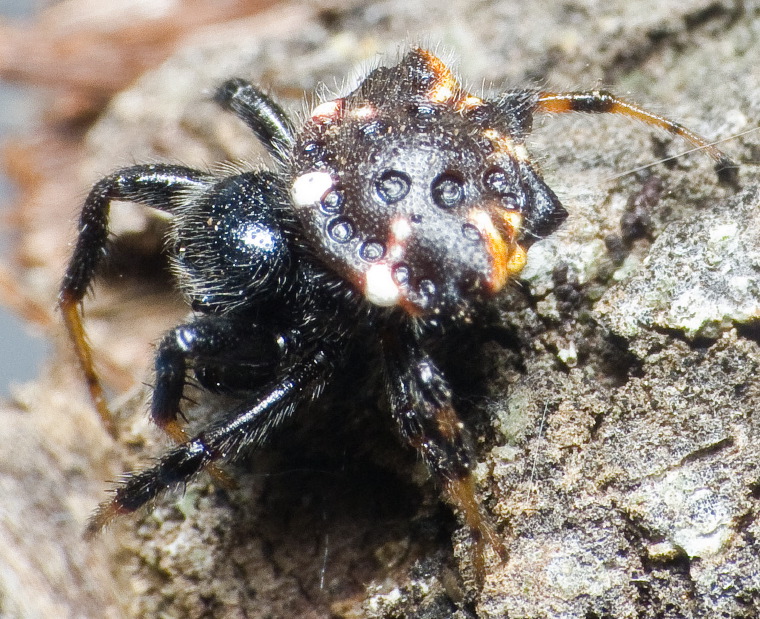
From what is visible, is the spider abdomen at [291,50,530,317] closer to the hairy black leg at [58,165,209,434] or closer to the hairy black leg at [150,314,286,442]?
the hairy black leg at [150,314,286,442]

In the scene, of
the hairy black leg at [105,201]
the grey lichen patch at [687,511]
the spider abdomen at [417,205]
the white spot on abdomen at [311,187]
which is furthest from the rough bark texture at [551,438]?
the white spot on abdomen at [311,187]

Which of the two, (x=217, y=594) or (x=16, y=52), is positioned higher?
(x=16, y=52)

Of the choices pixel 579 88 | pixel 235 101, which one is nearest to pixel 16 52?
pixel 235 101

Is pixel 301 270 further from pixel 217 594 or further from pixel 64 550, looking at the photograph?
pixel 64 550

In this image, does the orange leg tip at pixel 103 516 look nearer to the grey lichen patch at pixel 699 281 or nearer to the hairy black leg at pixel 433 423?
the hairy black leg at pixel 433 423

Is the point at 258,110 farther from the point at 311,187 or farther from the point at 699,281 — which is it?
the point at 699,281
